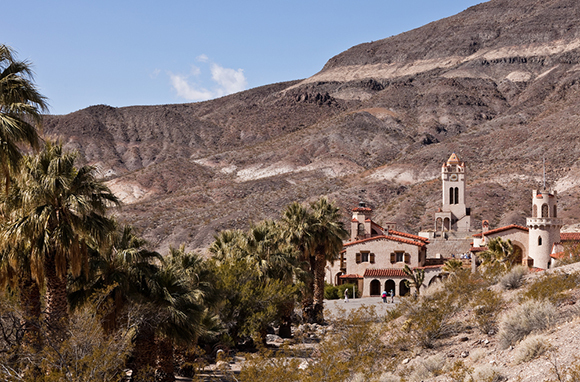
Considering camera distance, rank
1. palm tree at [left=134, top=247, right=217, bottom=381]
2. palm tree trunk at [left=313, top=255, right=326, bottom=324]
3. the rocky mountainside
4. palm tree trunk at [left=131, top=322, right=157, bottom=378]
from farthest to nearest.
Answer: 1. the rocky mountainside
2. palm tree trunk at [left=313, top=255, right=326, bottom=324]
3. palm tree trunk at [left=131, top=322, right=157, bottom=378]
4. palm tree at [left=134, top=247, right=217, bottom=381]

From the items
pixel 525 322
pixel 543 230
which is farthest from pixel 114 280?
pixel 543 230

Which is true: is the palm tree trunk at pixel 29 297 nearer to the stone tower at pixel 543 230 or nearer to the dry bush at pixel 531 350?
the dry bush at pixel 531 350

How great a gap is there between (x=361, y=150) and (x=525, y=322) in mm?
126104

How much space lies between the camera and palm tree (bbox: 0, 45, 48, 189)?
1289 centimetres

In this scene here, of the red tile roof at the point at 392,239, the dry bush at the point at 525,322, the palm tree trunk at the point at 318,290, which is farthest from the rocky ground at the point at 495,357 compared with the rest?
the red tile roof at the point at 392,239

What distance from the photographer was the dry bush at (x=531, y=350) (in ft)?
52.3

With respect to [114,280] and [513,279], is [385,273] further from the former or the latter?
[114,280]

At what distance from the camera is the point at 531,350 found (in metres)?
Result: 16.1

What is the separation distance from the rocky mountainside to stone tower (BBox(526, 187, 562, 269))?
31.7m

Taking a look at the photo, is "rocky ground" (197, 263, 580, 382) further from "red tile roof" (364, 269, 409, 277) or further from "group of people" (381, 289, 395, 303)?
"red tile roof" (364, 269, 409, 277)

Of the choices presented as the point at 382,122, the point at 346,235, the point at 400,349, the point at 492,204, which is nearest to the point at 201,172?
the point at 382,122

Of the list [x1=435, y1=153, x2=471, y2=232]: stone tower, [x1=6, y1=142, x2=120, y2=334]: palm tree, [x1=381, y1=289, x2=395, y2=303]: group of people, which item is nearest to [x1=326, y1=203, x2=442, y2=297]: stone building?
[x1=381, y1=289, x2=395, y2=303]: group of people

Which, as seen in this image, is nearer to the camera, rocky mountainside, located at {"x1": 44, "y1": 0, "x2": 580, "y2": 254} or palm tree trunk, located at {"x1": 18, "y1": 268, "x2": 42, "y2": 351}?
palm tree trunk, located at {"x1": 18, "y1": 268, "x2": 42, "y2": 351}

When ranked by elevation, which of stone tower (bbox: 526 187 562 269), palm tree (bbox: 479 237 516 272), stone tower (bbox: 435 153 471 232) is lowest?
palm tree (bbox: 479 237 516 272)
